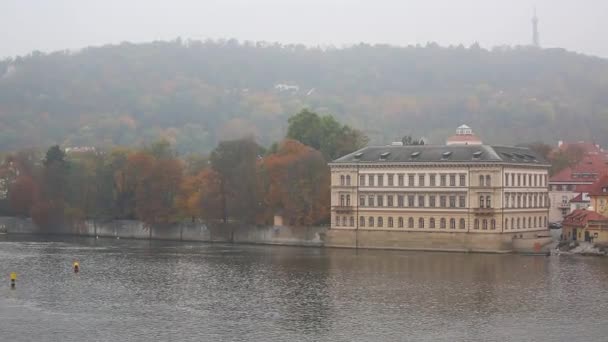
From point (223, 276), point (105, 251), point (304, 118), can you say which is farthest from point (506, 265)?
point (304, 118)

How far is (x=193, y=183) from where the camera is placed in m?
123

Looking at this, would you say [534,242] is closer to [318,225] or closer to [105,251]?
[318,225]

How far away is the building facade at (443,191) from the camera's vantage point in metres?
97.9

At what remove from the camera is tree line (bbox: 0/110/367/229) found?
11075cm

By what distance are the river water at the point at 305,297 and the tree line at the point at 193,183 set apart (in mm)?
15084

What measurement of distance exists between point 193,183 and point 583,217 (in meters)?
47.7

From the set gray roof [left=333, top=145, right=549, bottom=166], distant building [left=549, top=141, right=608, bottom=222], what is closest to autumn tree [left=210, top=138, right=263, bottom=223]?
gray roof [left=333, top=145, right=549, bottom=166]

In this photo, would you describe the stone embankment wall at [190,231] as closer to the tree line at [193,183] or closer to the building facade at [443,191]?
the tree line at [193,183]

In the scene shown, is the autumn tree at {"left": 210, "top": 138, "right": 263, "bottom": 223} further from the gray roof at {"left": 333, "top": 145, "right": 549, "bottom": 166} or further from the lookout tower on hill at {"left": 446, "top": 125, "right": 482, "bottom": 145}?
the lookout tower on hill at {"left": 446, "top": 125, "right": 482, "bottom": 145}

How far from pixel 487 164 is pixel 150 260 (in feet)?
109

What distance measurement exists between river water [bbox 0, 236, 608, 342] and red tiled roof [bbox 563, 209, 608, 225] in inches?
367

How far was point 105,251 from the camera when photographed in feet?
336

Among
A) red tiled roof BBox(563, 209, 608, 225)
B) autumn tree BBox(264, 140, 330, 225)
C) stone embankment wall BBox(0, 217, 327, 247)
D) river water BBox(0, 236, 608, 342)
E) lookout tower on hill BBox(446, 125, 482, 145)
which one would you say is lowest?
river water BBox(0, 236, 608, 342)

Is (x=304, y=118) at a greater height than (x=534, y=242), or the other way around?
(x=304, y=118)
